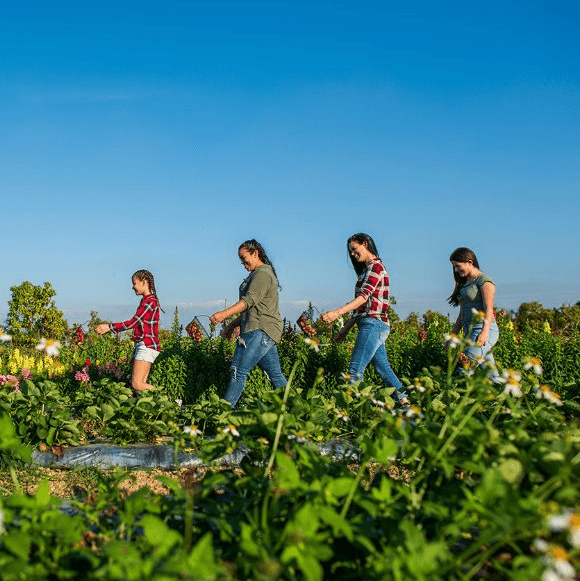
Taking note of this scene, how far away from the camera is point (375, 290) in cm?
584

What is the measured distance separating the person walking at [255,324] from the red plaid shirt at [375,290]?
759 millimetres

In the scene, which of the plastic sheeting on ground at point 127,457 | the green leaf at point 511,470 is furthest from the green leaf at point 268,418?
the plastic sheeting on ground at point 127,457

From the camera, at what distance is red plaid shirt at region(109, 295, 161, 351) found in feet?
20.0

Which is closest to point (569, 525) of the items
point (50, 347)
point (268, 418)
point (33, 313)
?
point (268, 418)

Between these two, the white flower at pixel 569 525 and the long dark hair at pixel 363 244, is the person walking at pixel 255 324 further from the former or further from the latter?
the white flower at pixel 569 525

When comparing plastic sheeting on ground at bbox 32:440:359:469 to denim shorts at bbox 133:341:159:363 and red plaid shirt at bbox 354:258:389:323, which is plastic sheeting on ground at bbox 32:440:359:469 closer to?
denim shorts at bbox 133:341:159:363

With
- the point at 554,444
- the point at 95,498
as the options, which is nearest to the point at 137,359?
the point at 95,498

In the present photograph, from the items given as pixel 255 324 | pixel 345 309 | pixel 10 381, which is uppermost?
pixel 345 309

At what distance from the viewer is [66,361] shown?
9.09 meters

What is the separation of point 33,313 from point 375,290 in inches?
434

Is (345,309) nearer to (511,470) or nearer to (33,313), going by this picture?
(511,470)

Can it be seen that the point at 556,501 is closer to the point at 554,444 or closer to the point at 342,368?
the point at 554,444

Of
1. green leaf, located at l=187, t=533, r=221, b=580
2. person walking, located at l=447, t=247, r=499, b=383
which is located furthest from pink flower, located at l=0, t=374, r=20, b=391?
green leaf, located at l=187, t=533, r=221, b=580

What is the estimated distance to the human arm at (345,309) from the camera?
5266mm
